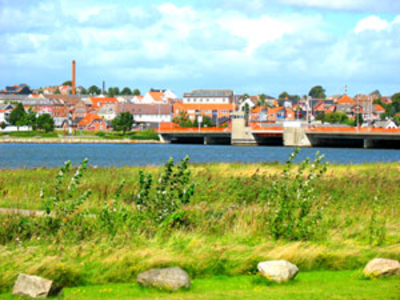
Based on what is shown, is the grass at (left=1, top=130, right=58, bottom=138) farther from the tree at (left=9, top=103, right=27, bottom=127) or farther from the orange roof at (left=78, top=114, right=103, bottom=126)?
the orange roof at (left=78, top=114, right=103, bottom=126)

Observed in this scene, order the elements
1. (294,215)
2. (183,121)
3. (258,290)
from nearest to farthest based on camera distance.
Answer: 1. (258,290)
2. (294,215)
3. (183,121)

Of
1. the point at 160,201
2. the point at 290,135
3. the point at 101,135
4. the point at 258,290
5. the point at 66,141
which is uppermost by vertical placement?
the point at 160,201

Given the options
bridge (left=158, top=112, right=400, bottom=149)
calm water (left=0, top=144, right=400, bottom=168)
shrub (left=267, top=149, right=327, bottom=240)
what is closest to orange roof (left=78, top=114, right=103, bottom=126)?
bridge (left=158, top=112, right=400, bottom=149)

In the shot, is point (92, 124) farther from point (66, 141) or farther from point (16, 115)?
point (66, 141)

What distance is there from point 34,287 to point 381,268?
705cm

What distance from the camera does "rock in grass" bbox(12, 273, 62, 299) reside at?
1288 centimetres

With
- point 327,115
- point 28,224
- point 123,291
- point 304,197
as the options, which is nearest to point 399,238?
point 304,197

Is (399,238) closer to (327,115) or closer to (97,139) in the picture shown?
(97,139)

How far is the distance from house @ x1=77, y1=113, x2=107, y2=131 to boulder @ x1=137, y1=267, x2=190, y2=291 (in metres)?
164

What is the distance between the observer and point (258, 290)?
1370 cm

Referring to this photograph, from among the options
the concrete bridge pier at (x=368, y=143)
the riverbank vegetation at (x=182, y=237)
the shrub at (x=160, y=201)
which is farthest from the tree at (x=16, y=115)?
the shrub at (x=160, y=201)

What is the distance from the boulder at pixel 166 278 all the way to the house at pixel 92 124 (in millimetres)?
164426

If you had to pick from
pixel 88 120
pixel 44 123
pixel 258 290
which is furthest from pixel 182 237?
pixel 88 120

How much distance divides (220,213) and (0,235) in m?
6.54
